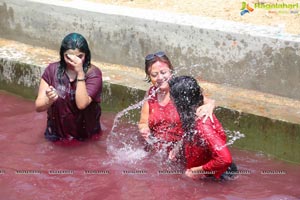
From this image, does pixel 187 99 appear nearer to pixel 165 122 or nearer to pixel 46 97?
pixel 165 122

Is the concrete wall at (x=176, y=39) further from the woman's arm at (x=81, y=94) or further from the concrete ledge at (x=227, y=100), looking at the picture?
the woman's arm at (x=81, y=94)

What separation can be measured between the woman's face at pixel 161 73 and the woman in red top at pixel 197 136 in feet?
1.07

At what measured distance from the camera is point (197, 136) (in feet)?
15.2

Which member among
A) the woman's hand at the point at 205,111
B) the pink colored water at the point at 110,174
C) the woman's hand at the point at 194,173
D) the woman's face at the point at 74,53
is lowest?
the pink colored water at the point at 110,174

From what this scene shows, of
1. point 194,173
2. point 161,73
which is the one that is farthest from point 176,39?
point 194,173

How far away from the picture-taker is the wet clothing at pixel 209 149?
4488mm

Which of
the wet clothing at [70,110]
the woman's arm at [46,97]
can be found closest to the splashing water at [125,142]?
the wet clothing at [70,110]

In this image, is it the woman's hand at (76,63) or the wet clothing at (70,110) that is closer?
the woman's hand at (76,63)

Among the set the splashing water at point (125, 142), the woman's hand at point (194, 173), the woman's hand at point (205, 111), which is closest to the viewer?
the woman's hand at point (205, 111)

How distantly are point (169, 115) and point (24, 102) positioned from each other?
2.21 m

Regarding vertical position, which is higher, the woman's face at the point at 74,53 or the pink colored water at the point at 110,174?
the woman's face at the point at 74,53

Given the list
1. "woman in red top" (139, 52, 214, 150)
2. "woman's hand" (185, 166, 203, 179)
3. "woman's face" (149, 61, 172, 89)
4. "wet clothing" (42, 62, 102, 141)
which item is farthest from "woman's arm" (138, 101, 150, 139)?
"woman's hand" (185, 166, 203, 179)

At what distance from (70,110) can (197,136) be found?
1363mm

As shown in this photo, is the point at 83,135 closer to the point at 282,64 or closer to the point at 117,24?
the point at 117,24
